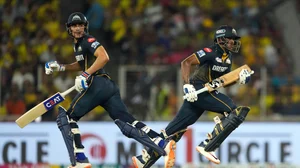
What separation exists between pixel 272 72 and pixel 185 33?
2.32 m

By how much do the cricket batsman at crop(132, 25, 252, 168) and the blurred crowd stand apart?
3.40 m

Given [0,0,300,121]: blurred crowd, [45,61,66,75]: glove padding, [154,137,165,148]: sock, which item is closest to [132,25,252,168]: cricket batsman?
[154,137,165,148]: sock

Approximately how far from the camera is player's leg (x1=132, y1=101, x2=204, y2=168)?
1283cm

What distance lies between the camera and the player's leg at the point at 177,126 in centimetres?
1283

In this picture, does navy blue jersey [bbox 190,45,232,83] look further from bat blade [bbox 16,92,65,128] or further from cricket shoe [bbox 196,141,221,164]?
bat blade [bbox 16,92,65,128]

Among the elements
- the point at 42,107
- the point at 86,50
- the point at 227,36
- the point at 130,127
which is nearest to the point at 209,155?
the point at 130,127

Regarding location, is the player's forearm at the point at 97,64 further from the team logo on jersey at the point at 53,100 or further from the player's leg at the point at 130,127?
the team logo on jersey at the point at 53,100

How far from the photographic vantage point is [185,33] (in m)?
18.2

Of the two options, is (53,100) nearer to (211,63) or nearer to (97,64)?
(97,64)

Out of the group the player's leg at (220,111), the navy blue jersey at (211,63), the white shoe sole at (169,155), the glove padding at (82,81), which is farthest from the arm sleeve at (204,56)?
the glove padding at (82,81)

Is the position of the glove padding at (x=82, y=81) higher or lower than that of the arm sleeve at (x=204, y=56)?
lower

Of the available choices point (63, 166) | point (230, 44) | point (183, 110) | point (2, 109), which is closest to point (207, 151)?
point (183, 110)

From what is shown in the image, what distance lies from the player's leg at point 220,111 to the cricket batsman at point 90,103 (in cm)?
52

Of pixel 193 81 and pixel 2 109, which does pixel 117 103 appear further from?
pixel 2 109
